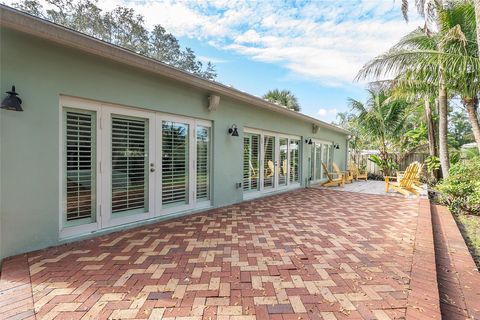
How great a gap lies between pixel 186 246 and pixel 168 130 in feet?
9.15

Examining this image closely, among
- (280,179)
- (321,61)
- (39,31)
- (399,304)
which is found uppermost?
(321,61)

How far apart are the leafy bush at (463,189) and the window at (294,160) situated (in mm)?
5060

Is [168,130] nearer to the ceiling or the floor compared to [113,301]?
nearer to the ceiling

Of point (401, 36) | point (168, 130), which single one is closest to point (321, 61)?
point (401, 36)

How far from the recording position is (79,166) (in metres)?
4.35

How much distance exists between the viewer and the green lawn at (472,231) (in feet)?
14.9

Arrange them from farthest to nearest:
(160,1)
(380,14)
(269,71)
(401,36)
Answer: (269,71) → (401,36) → (380,14) → (160,1)

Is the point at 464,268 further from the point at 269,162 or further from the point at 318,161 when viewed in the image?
the point at 318,161

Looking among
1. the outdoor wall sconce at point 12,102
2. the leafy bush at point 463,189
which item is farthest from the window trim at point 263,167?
the outdoor wall sconce at point 12,102

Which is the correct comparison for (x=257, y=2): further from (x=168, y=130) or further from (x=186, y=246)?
(x=186, y=246)

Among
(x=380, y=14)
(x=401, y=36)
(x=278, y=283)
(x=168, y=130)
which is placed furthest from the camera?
(x=401, y=36)

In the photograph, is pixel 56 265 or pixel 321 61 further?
pixel 321 61

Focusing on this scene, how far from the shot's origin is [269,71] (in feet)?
59.3

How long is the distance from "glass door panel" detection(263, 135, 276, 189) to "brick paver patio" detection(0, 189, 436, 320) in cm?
387
